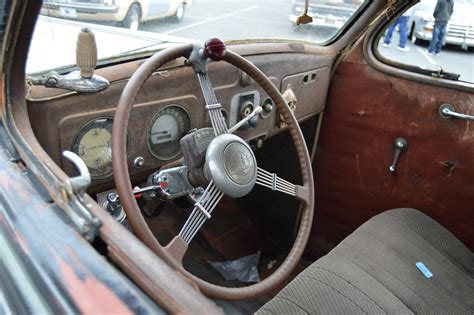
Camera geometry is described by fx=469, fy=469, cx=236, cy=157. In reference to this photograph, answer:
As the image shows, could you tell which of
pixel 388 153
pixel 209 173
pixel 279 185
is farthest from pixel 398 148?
pixel 209 173

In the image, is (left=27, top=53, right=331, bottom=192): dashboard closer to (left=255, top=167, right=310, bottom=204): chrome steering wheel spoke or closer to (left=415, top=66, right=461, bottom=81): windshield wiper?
(left=255, top=167, right=310, bottom=204): chrome steering wheel spoke

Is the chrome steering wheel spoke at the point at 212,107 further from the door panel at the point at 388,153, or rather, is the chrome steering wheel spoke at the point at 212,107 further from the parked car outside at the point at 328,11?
the door panel at the point at 388,153

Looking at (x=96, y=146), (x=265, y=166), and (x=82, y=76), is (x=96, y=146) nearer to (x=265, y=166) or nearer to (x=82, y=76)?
(x=82, y=76)

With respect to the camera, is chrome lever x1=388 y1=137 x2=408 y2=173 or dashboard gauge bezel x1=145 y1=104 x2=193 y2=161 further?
chrome lever x1=388 y1=137 x2=408 y2=173

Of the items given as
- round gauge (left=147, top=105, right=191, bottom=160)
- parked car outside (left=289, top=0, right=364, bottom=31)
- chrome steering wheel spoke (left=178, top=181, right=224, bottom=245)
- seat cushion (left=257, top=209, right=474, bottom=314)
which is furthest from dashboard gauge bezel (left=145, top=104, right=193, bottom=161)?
parked car outside (left=289, top=0, right=364, bottom=31)

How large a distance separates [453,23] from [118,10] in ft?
5.65

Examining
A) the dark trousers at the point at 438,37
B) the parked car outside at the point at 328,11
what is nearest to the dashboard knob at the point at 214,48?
the parked car outside at the point at 328,11

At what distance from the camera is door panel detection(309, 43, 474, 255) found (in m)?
2.21

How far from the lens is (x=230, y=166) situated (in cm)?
134

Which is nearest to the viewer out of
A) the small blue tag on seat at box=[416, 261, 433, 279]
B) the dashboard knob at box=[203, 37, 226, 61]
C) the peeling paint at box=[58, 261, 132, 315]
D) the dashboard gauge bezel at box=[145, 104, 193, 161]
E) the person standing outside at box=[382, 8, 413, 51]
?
the peeling paint at box=[58, 261, 132, 315]

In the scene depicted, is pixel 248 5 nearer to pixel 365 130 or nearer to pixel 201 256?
pixel 365 130

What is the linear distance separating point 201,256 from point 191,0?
1.31m

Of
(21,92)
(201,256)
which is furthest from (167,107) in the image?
(201,256)

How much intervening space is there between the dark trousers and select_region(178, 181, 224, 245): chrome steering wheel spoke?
171cm
